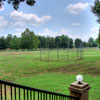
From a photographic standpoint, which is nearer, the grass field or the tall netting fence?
the grass field

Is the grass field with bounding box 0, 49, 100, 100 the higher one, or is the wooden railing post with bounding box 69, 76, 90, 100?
the wooden railing post with bounding box 69, 76, 90, 100

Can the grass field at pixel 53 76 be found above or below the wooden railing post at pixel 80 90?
below

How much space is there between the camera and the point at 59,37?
5597cm

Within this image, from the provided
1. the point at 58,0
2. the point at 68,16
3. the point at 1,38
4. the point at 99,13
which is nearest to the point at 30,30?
the point at 1,38

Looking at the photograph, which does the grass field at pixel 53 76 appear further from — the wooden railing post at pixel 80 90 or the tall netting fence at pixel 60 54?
the tall netting fence at pixel 60 54

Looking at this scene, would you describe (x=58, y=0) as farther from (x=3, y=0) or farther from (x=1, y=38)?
(x=1, y=38)

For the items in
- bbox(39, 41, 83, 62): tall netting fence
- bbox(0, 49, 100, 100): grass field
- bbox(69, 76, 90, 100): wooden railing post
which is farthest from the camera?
bbox(39, 41, 83, 62): tall netting fence

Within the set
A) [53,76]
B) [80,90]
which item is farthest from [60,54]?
[80,90]

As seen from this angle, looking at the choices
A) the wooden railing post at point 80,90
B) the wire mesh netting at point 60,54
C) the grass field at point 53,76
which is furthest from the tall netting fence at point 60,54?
the wooden railing post at point 80,90

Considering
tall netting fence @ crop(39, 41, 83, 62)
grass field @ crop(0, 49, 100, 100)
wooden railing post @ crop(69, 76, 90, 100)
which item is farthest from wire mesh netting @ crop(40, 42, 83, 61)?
wooden railing post @ crop(69, 76, 90, 100)

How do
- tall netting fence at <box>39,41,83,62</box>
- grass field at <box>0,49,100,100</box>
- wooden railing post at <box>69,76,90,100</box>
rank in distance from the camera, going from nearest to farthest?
1. wooden railing post at <box>69,76,90,100</box>
2. grass field at <box>0,49,100,100</box>
3. tall netting fence at <box>39,41,83,62</box>

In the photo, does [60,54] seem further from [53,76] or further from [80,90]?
[80,90]

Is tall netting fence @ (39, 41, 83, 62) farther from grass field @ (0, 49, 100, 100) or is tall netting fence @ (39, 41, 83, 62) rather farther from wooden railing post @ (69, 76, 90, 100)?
wooden railing post @ (69, 76, 90, 100)

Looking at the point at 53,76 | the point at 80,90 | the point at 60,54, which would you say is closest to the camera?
the point at 80,90
